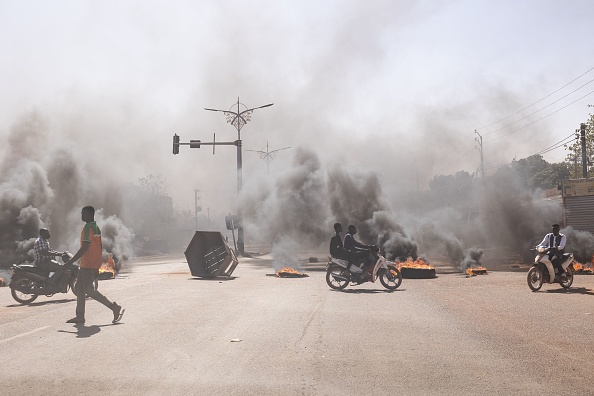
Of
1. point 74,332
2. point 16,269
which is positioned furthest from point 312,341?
point 16,269

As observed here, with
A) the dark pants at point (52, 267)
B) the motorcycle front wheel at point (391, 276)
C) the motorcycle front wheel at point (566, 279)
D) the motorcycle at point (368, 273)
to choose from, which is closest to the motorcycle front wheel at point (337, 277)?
the motorcycle at point (368, 273)

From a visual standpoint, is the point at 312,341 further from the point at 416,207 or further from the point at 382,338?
the point at 416,207

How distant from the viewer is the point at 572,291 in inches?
569

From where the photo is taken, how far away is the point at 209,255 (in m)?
21.8

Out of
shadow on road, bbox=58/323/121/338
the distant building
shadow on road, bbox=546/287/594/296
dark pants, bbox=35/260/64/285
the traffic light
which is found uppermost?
the traffic light

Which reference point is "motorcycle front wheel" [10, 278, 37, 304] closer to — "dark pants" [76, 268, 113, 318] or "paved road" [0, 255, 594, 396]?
"paved road" [0, 255, 594, 396]

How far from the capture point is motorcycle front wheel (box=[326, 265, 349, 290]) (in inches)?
613

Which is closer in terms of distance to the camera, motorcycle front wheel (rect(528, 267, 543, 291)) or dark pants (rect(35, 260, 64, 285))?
dark pants (rect(35, 260, 64, 285))

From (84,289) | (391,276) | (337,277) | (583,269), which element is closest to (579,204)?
(583,269)

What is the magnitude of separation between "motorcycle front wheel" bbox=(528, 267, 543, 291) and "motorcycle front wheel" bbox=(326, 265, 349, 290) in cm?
463

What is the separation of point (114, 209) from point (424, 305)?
149 ft

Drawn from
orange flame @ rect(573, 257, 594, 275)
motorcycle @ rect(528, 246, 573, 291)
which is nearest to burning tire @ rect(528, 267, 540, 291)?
motorcycle @ rect(528, 246, 573, 291)

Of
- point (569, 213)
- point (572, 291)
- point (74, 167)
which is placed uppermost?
point (74, 167)

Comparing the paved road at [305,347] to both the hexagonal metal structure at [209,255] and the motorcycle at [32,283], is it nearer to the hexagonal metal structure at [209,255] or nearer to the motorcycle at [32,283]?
the motorcycle at [32,283]
